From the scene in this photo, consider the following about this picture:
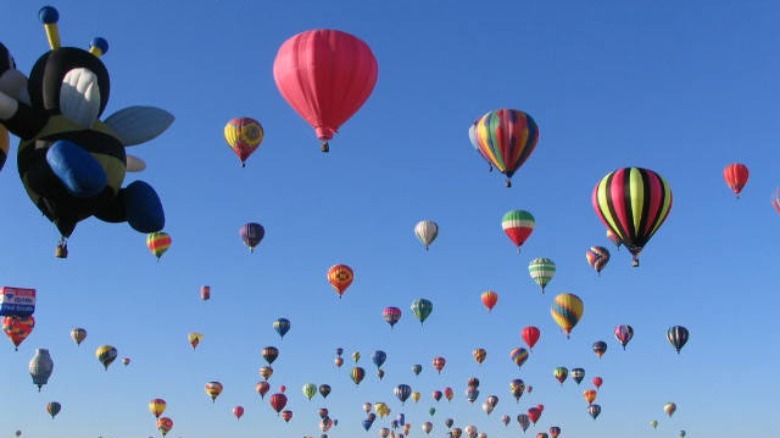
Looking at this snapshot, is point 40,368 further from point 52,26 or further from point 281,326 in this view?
point 52,26

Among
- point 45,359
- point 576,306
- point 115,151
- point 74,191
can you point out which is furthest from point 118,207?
point 576,306

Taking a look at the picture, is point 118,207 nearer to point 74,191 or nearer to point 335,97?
point 74,191

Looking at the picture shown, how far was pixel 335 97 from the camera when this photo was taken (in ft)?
71.9

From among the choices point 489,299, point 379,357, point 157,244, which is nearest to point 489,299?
point 489,299

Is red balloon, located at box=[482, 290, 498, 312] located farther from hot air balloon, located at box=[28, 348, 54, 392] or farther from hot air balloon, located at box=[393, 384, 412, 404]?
hot air balloon, located at box=[28, 348, 54, 392]

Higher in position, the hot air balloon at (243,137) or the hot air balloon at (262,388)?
the hot air balloon at (243,137)

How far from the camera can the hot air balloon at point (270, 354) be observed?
55.2 m

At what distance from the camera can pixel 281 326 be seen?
53.0 meters

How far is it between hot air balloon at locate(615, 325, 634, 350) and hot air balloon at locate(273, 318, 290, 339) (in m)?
18.5

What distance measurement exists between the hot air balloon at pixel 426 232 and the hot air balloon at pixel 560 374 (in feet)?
66.0

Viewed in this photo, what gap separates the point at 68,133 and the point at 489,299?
42.4 meters

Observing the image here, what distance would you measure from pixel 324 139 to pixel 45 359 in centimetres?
1965

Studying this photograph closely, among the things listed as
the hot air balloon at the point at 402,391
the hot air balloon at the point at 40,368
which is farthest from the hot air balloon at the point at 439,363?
the hot air balloon at the point at 40,368

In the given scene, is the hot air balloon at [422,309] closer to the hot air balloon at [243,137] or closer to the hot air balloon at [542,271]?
the hot air balloon at [542,271]
